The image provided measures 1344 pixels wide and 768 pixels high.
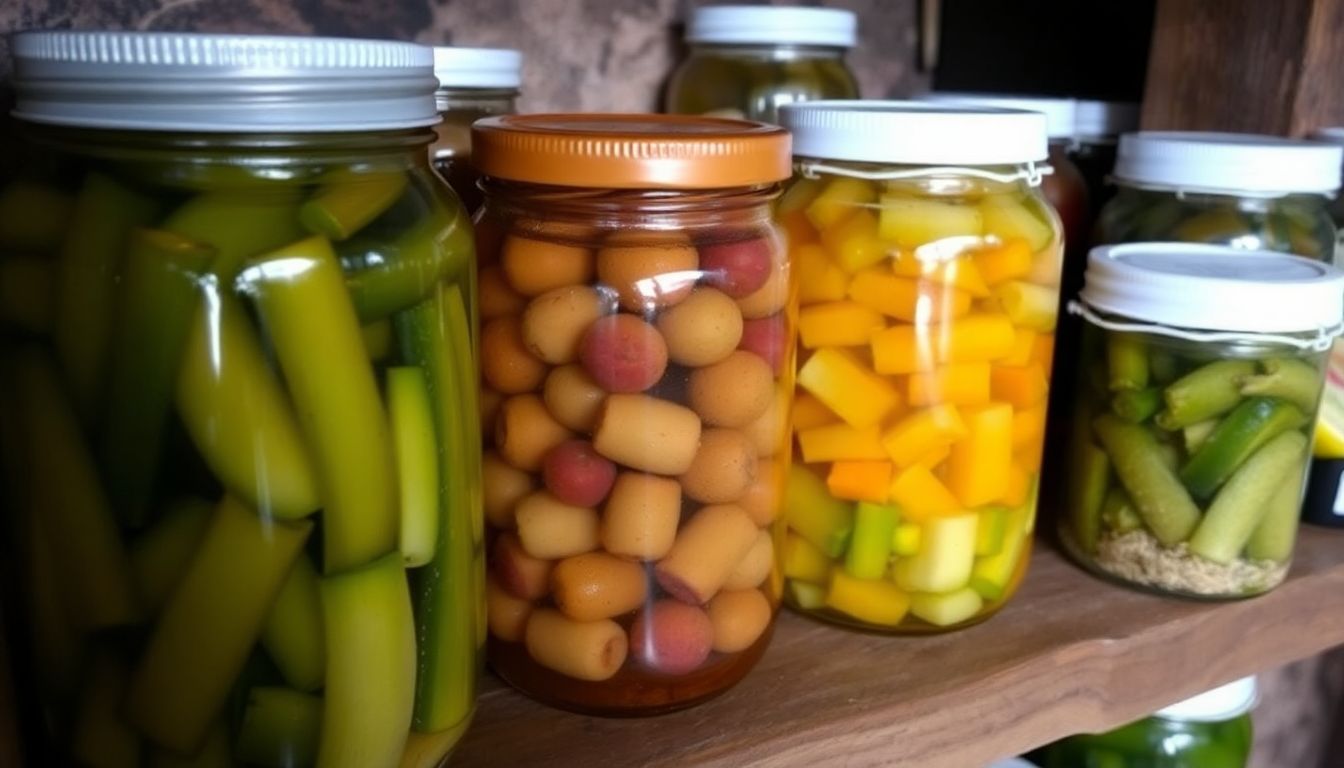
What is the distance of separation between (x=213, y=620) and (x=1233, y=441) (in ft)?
1.33

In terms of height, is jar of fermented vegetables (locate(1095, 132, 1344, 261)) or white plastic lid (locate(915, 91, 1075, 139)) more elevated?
white plastic lid (locate(915, 91, 1075, 139))

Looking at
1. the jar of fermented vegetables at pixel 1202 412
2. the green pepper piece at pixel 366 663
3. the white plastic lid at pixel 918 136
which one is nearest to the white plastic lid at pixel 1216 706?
the jar of fermented vegetables at pixel 1202 412

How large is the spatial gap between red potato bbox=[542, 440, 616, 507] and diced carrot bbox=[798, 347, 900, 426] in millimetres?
114

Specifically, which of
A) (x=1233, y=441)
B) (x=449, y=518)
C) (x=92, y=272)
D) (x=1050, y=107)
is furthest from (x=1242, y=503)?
(x=92, y=272)

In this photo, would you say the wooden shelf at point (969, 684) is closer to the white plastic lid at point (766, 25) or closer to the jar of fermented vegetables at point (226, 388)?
the jar of fermented vegetables at point (226, 388)

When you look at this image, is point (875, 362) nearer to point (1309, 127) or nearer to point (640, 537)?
point (640, 537)

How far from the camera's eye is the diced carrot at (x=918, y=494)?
454mm

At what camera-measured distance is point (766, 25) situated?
579 mm

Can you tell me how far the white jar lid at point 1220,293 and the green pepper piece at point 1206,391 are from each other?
2 centimetres

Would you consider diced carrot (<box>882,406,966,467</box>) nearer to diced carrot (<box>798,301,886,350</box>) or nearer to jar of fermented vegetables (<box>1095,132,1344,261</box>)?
diced carrot (<box>798,301,886,350</box>)

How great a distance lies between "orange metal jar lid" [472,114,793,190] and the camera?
0.35 metres

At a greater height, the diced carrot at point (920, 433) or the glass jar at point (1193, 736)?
the diced carrot at point (920, 433)

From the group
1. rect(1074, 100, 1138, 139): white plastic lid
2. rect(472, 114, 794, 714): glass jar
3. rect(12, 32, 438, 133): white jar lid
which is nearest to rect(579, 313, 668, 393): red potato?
rect(472, 114, 794, 714): glass jar

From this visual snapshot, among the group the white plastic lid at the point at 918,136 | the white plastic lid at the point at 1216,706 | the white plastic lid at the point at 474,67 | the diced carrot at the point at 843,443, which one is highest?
the white plastic lid at the point at 474,67
